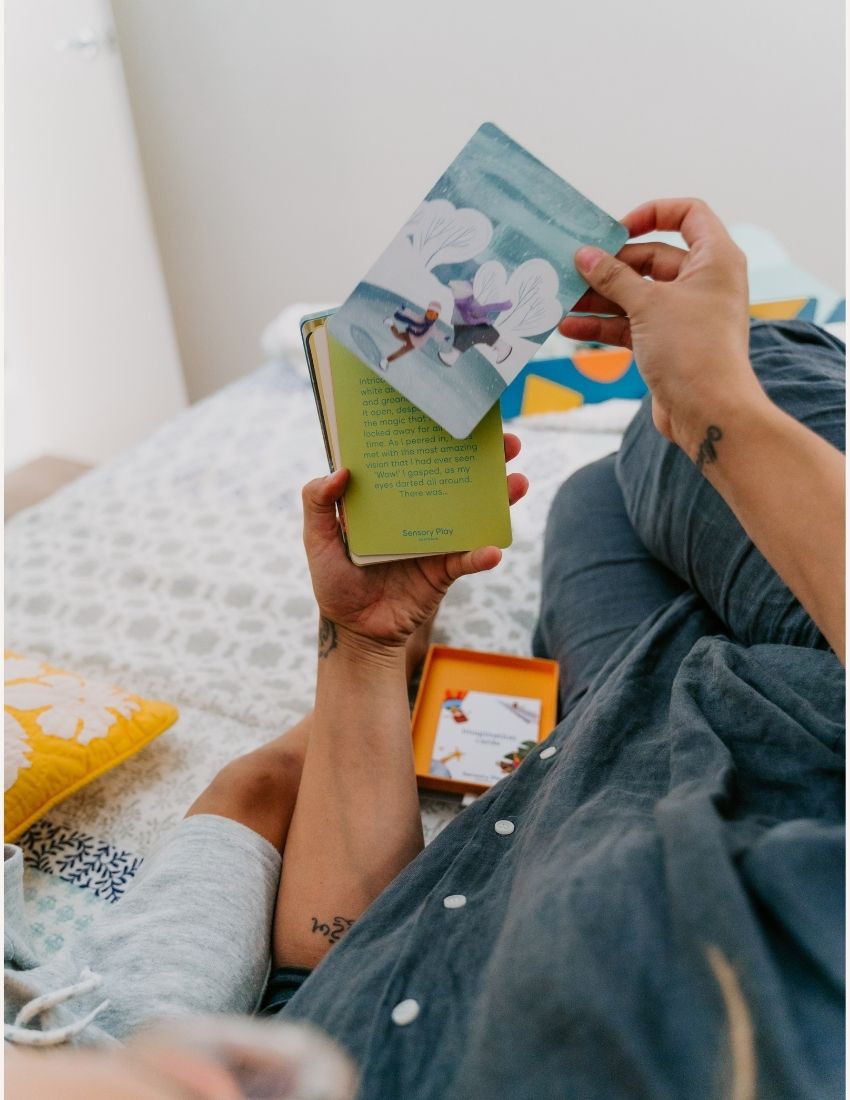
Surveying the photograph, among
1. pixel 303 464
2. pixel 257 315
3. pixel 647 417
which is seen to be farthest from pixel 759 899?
pixel 257 315

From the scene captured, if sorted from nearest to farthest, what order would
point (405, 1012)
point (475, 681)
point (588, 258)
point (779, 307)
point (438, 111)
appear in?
point (405, 1012) < point (588, 258) < point (475, 681) < point (779, 307) < point (438, 111)

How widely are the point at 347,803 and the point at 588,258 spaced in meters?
0.51

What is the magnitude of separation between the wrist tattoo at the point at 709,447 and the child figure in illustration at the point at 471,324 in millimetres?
171

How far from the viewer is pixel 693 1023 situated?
367 millimetres

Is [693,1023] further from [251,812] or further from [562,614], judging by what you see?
[562,614]

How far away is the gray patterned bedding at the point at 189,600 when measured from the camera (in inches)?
34.2

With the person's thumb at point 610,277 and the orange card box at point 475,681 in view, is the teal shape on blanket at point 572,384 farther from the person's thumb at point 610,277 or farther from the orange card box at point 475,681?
the person's thumb at point 610,277

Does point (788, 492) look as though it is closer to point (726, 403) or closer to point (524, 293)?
point (726, 403)

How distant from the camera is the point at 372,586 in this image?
30.0 inches

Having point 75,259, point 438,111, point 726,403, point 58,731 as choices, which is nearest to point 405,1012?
point 726,403

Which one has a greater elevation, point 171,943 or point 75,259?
point 75,259

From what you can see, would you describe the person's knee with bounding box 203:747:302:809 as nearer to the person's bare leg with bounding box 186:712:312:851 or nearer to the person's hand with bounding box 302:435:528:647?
the person's bare leg with bounding box 186:712:312:851

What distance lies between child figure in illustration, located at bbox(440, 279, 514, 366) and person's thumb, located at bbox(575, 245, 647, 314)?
6cm

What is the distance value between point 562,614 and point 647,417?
273mm
